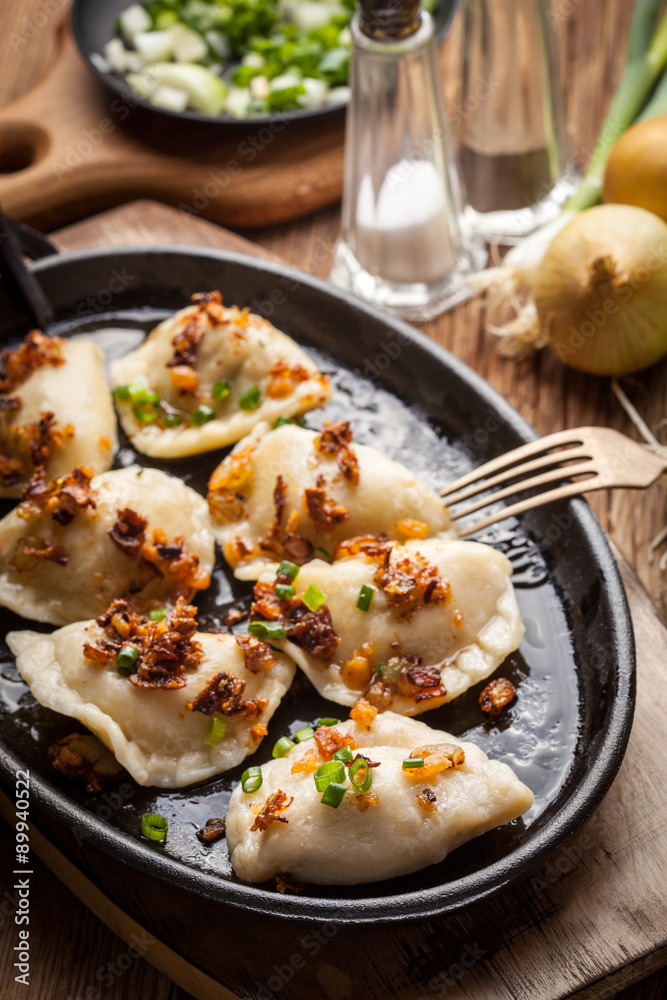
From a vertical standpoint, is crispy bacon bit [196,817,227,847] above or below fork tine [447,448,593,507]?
below

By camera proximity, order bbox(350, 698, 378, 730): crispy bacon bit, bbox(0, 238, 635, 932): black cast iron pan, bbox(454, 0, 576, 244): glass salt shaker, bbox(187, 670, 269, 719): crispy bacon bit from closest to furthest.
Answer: bbox(0, 238, 635, 932): black cast iron pan → bbox(350, 698, 378, 730): crispy bacon bit → bbox(187, 670, 269, 719): crispy bacon bit → bbox(454, 0, 576, 244): glass salt shaker

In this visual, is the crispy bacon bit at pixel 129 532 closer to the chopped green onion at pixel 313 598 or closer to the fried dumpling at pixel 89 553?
the fried dumpling at pixel 89 553

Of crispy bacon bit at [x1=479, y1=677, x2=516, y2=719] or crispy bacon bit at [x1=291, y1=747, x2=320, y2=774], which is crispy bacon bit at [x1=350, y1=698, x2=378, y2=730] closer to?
crispy bacon bit at [x1=291, y1=747, x2=320, y2=774]

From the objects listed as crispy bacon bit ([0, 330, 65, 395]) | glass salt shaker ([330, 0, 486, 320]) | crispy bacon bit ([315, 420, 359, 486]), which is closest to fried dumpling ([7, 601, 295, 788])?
crispy bacon bit ([315, 420, 359, 486])

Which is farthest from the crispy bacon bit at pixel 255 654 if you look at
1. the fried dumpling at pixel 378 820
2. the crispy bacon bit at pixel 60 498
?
the crispy bacon bit at pixel 60 498

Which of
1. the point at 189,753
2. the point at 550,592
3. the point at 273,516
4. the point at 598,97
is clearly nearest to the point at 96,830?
the point at 189,753
